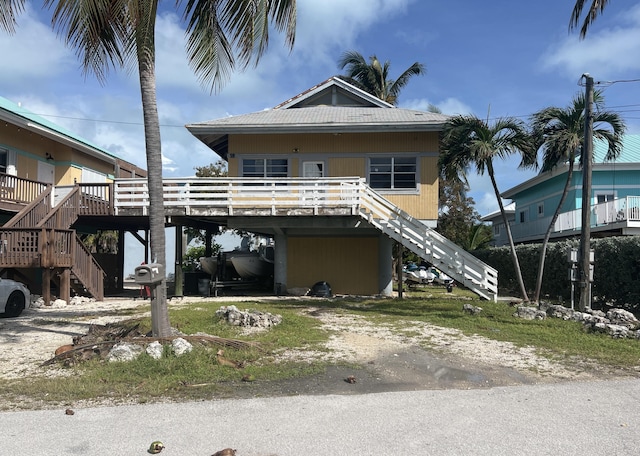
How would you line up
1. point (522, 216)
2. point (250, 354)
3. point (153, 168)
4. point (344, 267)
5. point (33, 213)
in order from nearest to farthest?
point (250, 354) < point (153, 168) < point (33, 213) < point (344, 267) < point (522, 216)

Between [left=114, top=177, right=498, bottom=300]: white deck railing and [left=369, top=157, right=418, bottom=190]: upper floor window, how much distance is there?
2.05 metres

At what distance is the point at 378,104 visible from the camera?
22375mm

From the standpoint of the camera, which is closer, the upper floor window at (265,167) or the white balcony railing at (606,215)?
the upper floor window at (265,167)

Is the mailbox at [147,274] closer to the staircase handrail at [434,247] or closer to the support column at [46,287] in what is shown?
the support column at [46,287]

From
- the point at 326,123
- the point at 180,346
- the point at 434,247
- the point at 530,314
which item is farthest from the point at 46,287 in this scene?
the point at 530,314

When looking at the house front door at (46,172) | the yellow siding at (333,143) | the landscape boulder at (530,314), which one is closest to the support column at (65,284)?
the house front door at (46,172)

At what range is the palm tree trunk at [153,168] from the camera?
28.1 feet

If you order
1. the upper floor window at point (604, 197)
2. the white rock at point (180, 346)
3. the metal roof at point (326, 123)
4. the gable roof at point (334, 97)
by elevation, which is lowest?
the white rock at point (180, 346)

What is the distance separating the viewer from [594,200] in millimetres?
27109

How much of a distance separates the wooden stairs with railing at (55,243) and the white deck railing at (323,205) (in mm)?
1364

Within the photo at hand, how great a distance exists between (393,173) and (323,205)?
12.3 feet

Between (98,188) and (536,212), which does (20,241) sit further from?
(536,212)

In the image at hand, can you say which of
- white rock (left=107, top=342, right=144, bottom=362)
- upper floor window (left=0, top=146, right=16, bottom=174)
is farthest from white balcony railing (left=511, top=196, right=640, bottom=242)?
upper floor window (left=0, top=146, right=16, bottom=174)

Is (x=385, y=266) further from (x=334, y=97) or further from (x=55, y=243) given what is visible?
(x=55, y=243)
